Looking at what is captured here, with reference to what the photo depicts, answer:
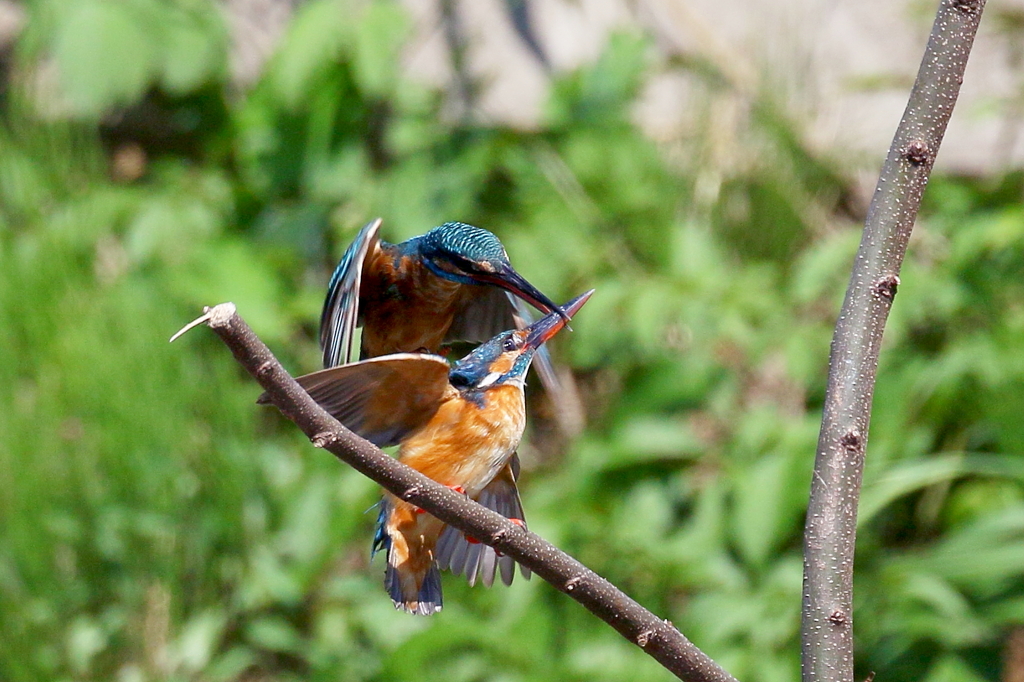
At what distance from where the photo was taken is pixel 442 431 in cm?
154

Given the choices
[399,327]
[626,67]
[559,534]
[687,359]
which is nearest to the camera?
[399,327]

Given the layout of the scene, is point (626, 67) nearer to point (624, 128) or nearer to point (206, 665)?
point (624, 128)

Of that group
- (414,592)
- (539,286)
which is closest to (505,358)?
(414,592)

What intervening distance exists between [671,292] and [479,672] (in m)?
1.19

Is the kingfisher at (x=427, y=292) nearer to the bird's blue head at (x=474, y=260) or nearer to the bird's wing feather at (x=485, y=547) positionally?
the bird's blue head at (x=474, y=260)

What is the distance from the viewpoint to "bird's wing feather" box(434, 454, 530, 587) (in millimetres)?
1692

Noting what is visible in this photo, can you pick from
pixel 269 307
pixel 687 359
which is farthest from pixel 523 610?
pixel 269 307

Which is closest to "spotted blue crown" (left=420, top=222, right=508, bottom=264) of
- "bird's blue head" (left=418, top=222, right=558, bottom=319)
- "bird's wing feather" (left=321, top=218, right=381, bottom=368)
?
"bird's blue head" (left=418, top=222, right=558, bottom=319)

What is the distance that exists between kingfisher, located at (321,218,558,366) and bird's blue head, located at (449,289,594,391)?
10 cm

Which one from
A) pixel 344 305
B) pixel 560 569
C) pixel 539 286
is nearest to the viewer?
pixel 560 569

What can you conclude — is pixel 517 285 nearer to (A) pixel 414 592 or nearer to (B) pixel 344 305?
(B) pixel 344 305

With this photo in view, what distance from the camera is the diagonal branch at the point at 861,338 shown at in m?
1.19

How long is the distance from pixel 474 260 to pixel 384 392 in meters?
0.46

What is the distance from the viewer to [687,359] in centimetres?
373
